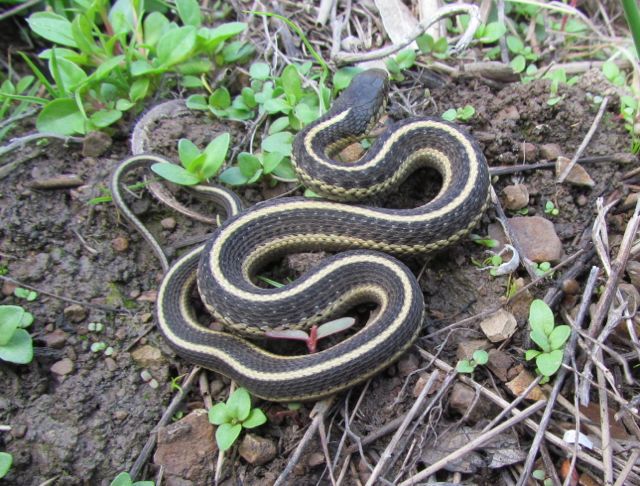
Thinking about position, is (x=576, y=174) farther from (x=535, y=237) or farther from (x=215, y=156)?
(x=215, y=156)

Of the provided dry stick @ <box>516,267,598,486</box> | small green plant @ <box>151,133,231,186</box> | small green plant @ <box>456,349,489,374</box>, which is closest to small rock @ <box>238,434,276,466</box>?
small green plant @ <box>456,349,489,374</box>

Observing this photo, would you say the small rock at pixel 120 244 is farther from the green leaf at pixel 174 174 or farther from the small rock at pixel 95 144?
the small rock at pixel 95 144

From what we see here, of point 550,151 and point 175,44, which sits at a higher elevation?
point 175,44

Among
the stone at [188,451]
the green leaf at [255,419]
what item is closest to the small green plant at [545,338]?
the green leaf at [255,419]

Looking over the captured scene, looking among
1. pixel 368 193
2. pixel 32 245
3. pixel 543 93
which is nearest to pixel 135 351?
pixel 32 245

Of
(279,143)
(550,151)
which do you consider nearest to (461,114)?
(550,151)

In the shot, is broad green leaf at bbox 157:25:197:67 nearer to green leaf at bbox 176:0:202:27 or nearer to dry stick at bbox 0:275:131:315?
green leaf at bbox 176:0:202:27
